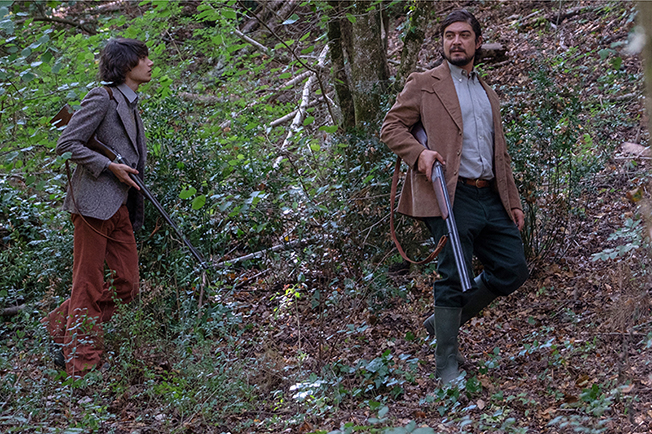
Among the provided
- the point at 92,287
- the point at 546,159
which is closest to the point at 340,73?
the point at 546,159

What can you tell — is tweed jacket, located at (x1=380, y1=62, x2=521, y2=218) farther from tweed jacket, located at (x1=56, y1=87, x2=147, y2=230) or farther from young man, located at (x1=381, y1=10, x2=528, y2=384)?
tweed jacket, located at (x1=56, y1=87, x2=147, y2=230)

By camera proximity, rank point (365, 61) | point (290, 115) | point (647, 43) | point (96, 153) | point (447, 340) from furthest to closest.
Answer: point (290, 115) → point (365, 61) → point (96, 153) → point (447, 340) → point (647, 43)

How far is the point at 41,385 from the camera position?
13.4 ft

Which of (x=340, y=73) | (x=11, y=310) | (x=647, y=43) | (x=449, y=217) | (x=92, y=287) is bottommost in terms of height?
(x=11, y=310)

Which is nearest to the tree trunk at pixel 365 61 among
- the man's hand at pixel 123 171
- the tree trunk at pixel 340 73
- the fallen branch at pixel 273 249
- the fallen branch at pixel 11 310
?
the tree trunk at pixel 340 73

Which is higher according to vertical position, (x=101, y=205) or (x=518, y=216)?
(x=101, y=205)

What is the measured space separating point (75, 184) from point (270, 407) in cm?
232

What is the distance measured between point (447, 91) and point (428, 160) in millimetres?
524

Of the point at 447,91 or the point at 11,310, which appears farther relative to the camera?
the point at 11,310

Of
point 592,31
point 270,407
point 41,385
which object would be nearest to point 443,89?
point 270,407

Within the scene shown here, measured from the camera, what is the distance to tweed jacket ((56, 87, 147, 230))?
463cm

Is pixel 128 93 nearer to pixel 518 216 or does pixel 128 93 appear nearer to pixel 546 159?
pixel 518 216

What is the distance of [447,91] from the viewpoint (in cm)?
398

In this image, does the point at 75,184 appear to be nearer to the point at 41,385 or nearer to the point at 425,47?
the point at 41,385
